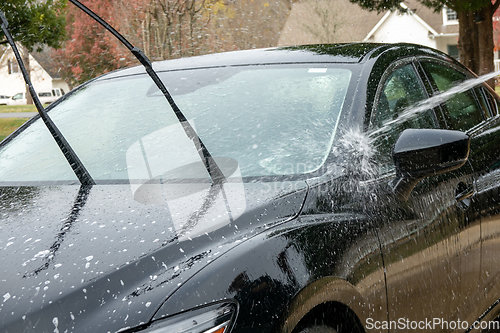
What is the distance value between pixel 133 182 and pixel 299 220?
2.37ft

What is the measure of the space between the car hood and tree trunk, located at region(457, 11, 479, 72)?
14.0 m

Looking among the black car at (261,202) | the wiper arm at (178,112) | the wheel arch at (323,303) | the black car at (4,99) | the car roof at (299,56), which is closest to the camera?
the black car at (261,202)

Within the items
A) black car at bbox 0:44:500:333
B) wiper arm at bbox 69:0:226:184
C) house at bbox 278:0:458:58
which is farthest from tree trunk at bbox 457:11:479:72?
wiper arm at bbox 69:0:226:184

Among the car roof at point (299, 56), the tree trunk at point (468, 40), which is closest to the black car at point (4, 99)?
the tree trunk at point (468, 40)

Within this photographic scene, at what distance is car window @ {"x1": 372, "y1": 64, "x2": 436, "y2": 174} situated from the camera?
243 centimetres

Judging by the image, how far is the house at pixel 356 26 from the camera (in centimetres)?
2980

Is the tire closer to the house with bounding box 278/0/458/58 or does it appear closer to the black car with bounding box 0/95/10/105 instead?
the house with bounding box 278/0/458/58

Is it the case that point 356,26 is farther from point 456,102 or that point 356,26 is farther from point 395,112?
point 395,112

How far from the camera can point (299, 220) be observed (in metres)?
1.92

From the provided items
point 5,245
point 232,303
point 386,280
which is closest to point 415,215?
point 386,280

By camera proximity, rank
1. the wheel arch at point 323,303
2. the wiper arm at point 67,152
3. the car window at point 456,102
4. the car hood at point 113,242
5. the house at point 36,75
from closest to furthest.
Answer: the car hood at point 113,242, the wheel arch at point 323,303, the wiper arm at point 67,152, the car window at point 456,102, the house at point 36,75

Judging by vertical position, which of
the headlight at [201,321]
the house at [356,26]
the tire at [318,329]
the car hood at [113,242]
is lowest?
the tire at [318,329]

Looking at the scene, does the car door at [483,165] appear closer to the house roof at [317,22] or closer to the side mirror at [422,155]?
the side mirror at [422,155]

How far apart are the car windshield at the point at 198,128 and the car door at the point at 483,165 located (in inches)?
34.1
